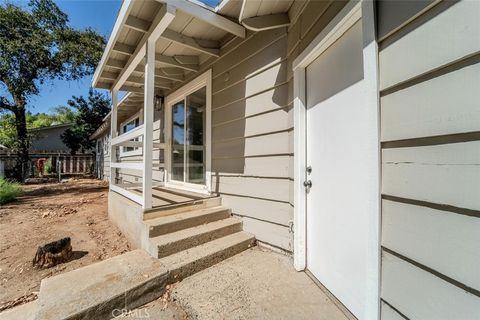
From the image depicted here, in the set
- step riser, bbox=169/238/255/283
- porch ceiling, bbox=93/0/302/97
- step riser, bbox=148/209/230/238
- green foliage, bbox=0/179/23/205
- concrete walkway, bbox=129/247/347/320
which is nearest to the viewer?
concrete walkway, bbox=129/247/347/320

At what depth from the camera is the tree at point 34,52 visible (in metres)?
10.1

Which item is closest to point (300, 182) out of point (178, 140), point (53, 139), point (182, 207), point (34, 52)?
point (182, 207)

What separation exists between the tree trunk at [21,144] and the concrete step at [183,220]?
1286cm

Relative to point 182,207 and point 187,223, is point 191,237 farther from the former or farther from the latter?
point 182,207

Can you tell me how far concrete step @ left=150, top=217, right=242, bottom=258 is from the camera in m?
2.22

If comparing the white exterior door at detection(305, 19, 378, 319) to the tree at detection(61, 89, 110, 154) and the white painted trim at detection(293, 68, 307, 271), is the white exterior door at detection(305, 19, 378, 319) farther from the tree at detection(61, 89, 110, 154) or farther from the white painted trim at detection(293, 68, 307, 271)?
the tree at detection(61, 89, 110, 154)

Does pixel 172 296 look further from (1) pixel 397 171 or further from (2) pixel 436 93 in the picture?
(2) pixel 436 93

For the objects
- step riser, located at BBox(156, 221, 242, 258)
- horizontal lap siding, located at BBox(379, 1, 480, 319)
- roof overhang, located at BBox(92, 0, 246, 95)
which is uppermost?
roof overhang, located at BBox(92, 0, 246, 95)

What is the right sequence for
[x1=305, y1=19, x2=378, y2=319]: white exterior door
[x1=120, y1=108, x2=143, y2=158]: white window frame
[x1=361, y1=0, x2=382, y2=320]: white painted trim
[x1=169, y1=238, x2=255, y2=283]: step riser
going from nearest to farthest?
[x1=361, y1=0, x2=382, y2=320]: white painted trim → [x1=305, y1=19, x2=378, y2=319]: white exterior door → [x1=169, y1=238, x2=255, y2=283]: step riser → [x1=120, y1=108, x2=143, y2=158]: white window frame

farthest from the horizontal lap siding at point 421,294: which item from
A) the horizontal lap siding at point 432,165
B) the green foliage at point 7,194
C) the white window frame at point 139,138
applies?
the green foliage at point 7,194

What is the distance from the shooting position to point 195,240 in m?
2.45

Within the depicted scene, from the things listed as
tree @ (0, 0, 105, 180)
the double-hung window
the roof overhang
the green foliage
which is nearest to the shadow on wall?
the roof overhang

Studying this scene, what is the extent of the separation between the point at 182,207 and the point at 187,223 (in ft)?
1.05

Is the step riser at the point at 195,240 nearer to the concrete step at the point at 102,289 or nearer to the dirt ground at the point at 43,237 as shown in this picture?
the concrete step at the point at 102,289
